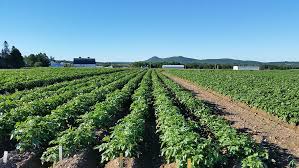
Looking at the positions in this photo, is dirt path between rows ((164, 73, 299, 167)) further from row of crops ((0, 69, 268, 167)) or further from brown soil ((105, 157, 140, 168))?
brown soil ((105, 157, 140, 168))

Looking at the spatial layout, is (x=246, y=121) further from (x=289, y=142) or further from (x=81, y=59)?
(x=81, y=59)

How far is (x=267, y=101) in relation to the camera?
56.9ft

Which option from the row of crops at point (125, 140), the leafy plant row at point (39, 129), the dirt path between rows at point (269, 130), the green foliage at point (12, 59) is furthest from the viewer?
the green foliage at point (12, 59)

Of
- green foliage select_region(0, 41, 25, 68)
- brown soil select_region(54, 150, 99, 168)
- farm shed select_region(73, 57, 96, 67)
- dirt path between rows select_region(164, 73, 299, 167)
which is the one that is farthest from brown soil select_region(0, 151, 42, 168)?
farm shed select_region(73, 57, 96, 67)

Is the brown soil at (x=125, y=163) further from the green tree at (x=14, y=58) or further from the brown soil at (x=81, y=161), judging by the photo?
the green tree at (x=14, y=58)

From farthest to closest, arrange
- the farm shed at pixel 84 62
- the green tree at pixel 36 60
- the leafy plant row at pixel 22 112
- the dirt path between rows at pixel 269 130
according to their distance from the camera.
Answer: the farm shed at pixel 84 62 → the green tree at pixel 36 60 → the leafy plant row at pixel 22 112 → the dirt path between rows at pixel 269 130

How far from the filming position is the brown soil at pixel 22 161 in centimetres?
782

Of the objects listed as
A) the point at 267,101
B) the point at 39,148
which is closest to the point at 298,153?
the point at 39,148

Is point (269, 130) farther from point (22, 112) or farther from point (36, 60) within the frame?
point (36, 60)

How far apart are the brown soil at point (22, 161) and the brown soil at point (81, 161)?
30.5 inches

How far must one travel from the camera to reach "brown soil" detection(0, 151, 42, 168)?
7.82m

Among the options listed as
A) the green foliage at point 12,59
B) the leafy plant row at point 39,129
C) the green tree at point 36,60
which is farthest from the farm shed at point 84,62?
the leafy plant row at point 39,129

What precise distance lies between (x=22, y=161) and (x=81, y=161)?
4.26 feet

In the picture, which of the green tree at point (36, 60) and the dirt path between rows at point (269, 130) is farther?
the green tree at point (36, 60)
